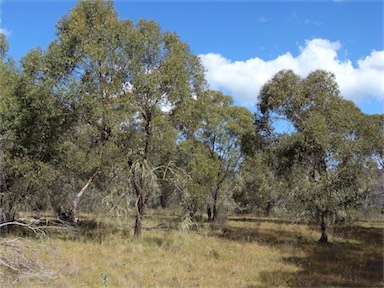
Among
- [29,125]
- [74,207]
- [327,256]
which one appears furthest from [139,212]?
[327,256]

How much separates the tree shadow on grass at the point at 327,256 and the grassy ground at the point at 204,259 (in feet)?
0.09

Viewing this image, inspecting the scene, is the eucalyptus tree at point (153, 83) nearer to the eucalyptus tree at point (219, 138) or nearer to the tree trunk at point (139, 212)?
the tree trunk at point (139, 212)

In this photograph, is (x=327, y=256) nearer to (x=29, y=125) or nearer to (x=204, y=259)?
(x=204, y=259)

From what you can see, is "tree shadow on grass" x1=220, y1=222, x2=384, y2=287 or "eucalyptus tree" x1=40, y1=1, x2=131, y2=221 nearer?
"tree shadow on grass" x1=220, y1=222, x2=384, y2=287

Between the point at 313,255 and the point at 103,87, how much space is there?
12.4m

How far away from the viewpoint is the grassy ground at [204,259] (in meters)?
12.2

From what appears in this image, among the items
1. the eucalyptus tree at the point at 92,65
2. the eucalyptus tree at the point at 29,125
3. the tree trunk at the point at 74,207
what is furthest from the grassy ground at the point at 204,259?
the eucalyptus tree at the point at 92,65

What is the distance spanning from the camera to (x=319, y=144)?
19.1 metres

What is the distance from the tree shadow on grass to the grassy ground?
0.03 metres

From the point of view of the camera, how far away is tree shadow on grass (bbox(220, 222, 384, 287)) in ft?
42.2

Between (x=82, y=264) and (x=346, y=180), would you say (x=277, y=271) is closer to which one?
(x=346, y=180)

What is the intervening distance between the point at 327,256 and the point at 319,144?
545 cm

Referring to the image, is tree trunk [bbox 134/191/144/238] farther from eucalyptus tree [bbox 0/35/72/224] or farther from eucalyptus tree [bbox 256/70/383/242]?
eucalyptus tree [bbox 256/70/383/242]

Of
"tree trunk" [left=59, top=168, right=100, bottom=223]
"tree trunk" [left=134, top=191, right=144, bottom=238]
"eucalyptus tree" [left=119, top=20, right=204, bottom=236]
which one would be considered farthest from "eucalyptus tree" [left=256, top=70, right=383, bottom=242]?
"tree trunk" [left=59, top=168, right=100, bottom=223]
